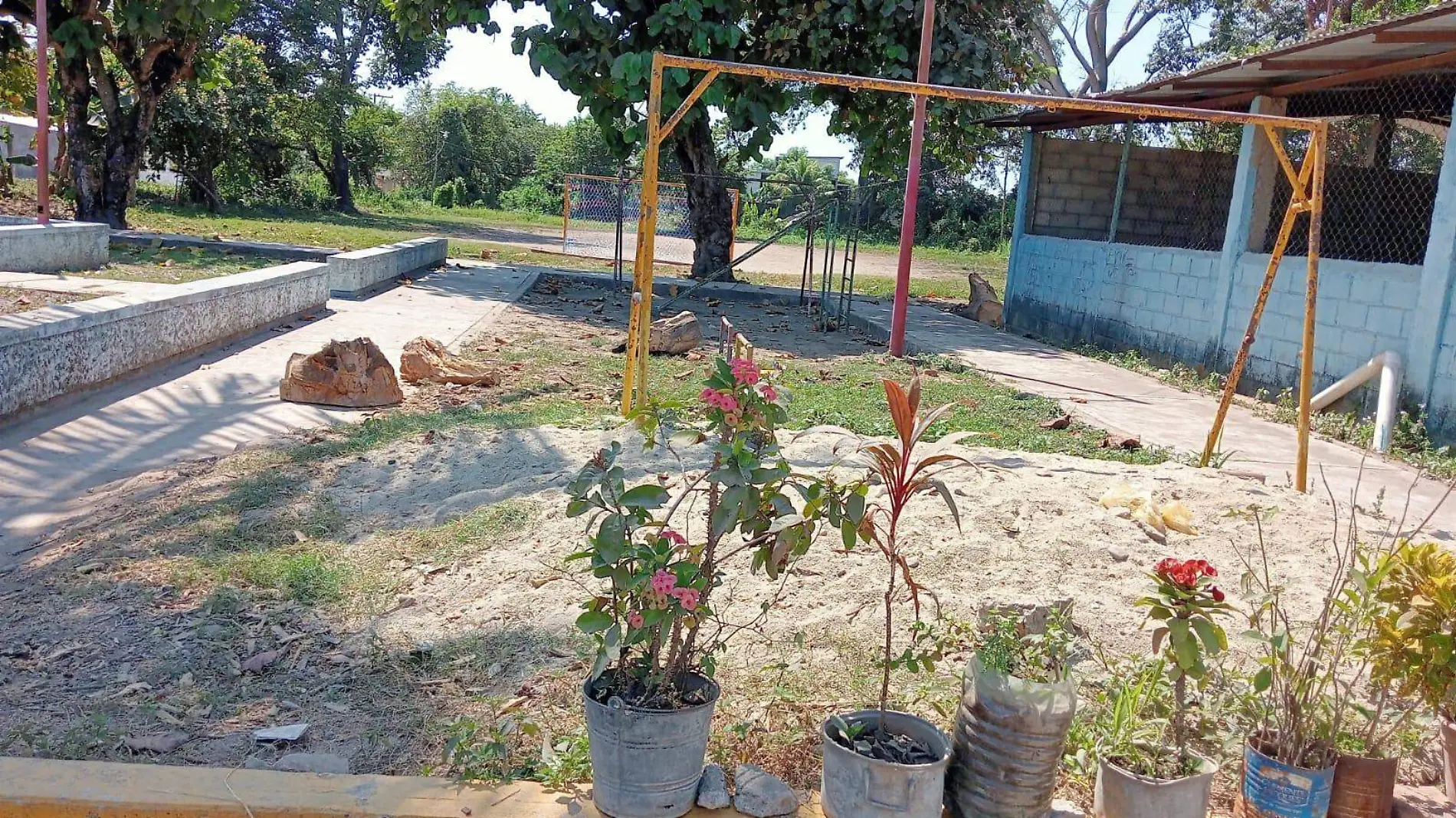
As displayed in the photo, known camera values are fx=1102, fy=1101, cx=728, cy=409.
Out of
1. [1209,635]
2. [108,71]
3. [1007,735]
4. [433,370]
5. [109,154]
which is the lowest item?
[433,370]

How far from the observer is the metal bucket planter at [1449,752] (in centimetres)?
295

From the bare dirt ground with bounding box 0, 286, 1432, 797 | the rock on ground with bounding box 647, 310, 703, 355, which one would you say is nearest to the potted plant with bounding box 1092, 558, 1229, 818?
the bare dirt ground with bounding box 0, 286, 1432, 797

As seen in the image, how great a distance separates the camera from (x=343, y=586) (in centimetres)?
405

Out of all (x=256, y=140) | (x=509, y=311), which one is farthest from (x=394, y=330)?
(x=256, y=140)

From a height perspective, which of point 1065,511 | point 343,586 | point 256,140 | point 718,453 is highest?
point 256,140

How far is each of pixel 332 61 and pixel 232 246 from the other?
786 inches

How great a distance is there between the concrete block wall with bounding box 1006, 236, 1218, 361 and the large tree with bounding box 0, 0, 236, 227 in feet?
37.6

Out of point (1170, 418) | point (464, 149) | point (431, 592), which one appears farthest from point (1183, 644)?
point (464, 149)

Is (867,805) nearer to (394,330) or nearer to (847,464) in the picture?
(847,464)

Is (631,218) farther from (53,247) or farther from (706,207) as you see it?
(53,247)

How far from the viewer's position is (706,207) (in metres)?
17.2

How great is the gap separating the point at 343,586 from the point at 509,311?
8.86 m

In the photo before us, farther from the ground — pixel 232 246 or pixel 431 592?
pixel 232 246

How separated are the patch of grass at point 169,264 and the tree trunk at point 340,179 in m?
14.9
